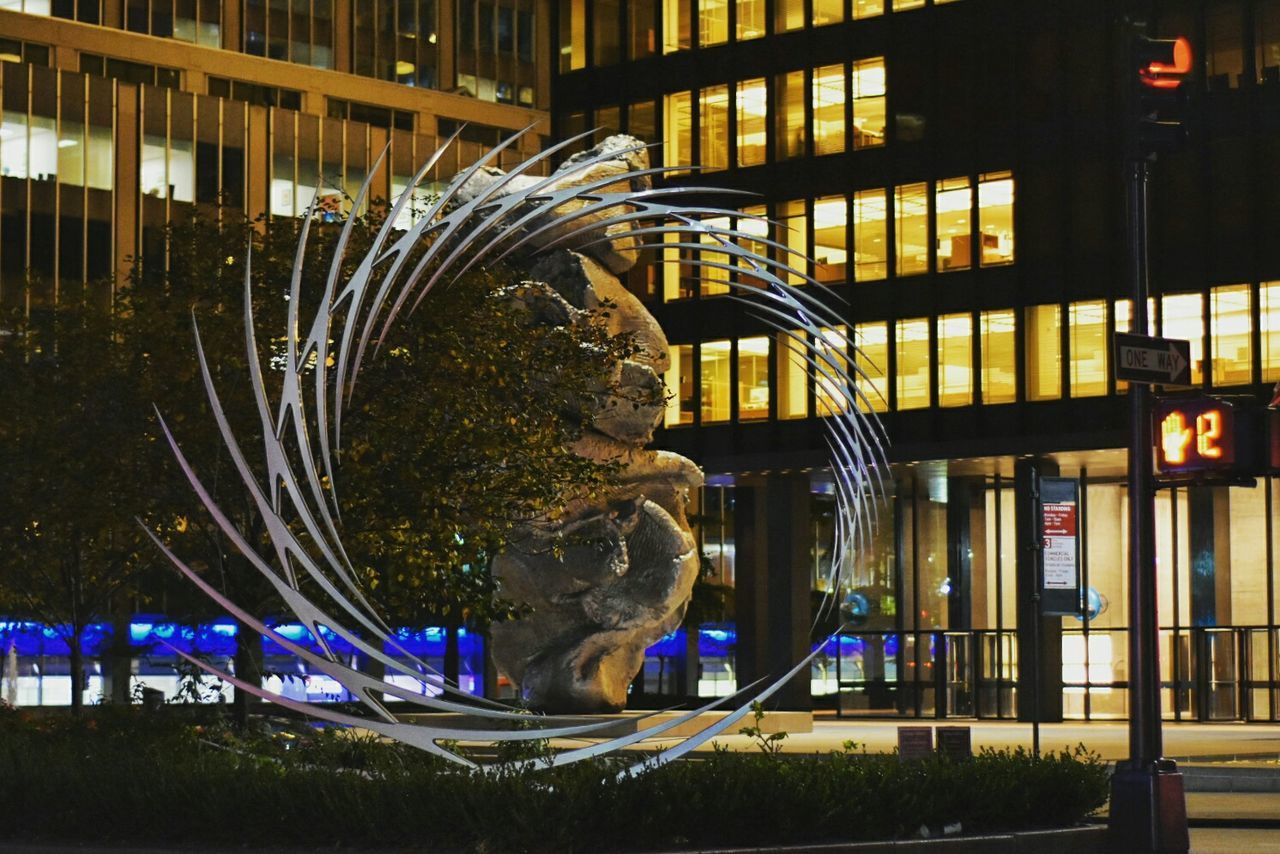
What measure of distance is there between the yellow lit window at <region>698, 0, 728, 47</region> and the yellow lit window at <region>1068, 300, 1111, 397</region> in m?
13.6

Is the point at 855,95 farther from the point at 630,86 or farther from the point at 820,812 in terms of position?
the point at 820,812

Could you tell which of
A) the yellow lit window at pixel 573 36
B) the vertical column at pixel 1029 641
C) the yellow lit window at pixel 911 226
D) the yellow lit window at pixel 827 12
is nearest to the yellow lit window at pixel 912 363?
the yellow lit window at pixel 911 226

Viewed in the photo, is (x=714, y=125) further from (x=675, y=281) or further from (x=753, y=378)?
(x=753, y=378)

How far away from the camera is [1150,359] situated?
63.0 ft

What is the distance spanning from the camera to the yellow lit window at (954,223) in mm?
55344

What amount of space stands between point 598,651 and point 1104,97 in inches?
856

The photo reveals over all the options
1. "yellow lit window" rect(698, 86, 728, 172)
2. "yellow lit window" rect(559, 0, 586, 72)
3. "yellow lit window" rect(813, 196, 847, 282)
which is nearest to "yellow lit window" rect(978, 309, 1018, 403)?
"yellow lit window" rect(813, 196, 847, 282)

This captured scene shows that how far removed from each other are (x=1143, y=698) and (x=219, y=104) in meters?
68.8

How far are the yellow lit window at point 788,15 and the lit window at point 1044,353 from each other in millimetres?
10810

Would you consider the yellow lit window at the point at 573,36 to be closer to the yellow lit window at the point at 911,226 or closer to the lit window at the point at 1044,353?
the yellow lit window at the point at 911,226

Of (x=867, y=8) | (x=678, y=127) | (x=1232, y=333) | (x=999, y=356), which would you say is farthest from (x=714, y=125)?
(x=1232, y=333)

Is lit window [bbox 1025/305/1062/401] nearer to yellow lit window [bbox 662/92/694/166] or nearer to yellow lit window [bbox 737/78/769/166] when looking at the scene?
yellow lit window [bbox 737/78/769/166]

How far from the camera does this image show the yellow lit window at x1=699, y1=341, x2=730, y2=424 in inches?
2354

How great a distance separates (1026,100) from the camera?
5431 cm
